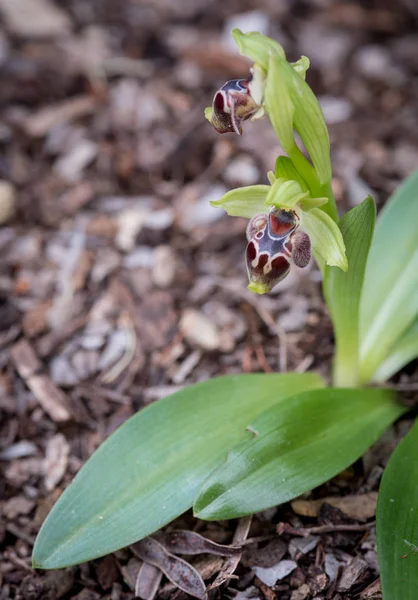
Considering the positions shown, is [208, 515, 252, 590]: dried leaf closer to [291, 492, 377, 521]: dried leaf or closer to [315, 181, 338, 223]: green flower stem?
[291, 492, 377, 521]: dried leaf

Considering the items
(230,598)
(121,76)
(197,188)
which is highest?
(121,76)

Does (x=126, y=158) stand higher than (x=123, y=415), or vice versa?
(x=126, y=158)

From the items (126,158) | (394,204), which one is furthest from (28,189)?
(394,204)

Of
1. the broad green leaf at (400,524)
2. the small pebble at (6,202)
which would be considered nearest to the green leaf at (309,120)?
the broad green leaf at (400,524)

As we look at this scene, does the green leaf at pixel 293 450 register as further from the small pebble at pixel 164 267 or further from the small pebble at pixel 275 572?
the small pebble at pixel 164 267

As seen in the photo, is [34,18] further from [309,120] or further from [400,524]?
[400,524]

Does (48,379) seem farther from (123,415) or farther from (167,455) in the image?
(167,455)

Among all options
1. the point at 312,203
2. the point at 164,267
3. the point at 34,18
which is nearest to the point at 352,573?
the point at 312,203
